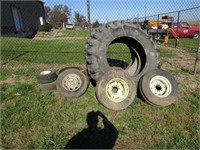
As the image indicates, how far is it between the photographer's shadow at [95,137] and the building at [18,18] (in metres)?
20.4

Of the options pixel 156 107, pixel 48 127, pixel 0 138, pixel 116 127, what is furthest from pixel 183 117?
pixel 0 138

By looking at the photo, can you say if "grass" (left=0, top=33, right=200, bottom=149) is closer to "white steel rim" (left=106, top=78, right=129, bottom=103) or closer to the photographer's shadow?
the photographer's shadow

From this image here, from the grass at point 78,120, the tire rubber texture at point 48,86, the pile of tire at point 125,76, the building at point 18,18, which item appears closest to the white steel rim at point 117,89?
the pile of tire at point 125,76

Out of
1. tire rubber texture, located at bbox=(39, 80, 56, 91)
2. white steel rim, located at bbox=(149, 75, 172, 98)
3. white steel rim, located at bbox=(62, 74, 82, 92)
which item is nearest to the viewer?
white steel rim, located at bbox=(149, 75, 172, 98)

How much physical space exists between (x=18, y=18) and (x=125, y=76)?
2516cm

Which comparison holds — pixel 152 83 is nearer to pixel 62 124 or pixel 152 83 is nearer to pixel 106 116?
pixel 106 116

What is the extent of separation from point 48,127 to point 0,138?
0.76 m

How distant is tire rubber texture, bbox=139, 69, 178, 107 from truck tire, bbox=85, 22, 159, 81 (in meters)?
0.24

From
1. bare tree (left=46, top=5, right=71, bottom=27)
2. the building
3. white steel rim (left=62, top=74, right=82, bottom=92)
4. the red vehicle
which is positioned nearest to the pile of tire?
white steel rim (left=62, top=74, right=82, bottom=92)

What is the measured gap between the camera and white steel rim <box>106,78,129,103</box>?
164 inches

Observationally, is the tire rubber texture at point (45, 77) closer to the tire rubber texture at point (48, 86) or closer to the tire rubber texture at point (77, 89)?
the tire rubber texture at point (48, 86)

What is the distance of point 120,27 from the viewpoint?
4.57 m

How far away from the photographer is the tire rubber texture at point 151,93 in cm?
412

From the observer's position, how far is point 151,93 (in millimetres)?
4172
